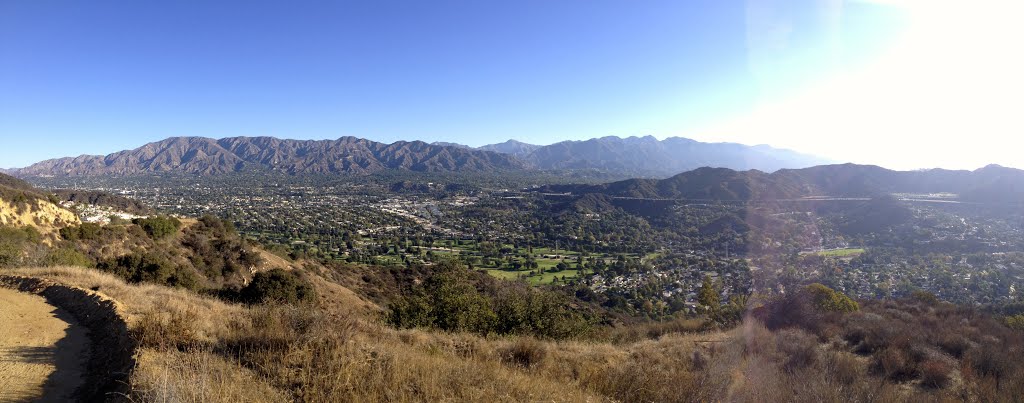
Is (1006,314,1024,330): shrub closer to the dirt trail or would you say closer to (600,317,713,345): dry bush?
(600,317,713,345): dry bush

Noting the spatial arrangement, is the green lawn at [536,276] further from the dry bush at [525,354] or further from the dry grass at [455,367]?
the dry bush at [525,354]

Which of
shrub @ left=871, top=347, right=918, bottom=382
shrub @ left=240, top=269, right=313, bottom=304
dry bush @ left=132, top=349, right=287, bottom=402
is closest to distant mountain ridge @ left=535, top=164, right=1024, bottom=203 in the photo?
shrub @ left=871, top=347, right=918, bottom=382

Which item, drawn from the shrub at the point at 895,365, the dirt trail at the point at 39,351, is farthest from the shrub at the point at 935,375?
the dirt trail at the point at 39,351

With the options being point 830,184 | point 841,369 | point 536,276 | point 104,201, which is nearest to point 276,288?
point 841,369

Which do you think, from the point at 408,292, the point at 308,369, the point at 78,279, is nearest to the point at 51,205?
the point at 408,292

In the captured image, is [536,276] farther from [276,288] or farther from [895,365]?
[895,365]

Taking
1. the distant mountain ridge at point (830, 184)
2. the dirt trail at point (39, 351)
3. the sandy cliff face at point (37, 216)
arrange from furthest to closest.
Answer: the distant mountain ridge at point (830, 184) → the sandy cliff face at point (37, 216) → the dirt trail at point (39, 351)
